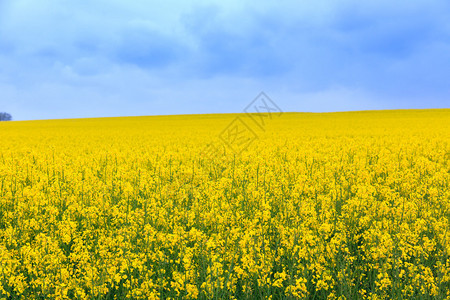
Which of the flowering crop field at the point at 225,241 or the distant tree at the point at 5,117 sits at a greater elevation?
the distant tree at the point at 5,117

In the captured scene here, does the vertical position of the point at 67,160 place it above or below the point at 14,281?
above

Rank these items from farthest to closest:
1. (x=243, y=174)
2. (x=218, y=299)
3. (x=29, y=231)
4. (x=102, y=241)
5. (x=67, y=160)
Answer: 1. (x=67, y=160)
2. (x=243, y=174)
3. (x=29, y=231)
4. (x=102, y=241)
5. (x=218, y=299)

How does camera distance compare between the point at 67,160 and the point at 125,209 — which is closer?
the point at 125,209

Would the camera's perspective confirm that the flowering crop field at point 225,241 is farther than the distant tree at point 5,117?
No

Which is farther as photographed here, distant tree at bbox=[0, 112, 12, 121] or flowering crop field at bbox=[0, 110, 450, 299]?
distant tree at bbox=[0, 112, 12, 121]

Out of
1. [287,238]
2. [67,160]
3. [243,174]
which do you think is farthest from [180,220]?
[67,160]

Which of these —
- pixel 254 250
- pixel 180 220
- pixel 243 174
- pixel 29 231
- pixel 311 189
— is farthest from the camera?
pixel 243 174

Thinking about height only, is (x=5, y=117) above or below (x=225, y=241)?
above

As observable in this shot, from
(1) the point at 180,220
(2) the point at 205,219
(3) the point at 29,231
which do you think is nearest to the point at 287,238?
(2) the point at 205,219

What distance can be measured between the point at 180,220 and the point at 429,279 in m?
3.43

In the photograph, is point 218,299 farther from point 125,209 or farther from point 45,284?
point 125,209

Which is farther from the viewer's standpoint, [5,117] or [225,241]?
[5,117]

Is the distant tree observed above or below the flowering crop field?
above

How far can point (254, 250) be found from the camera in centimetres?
376
